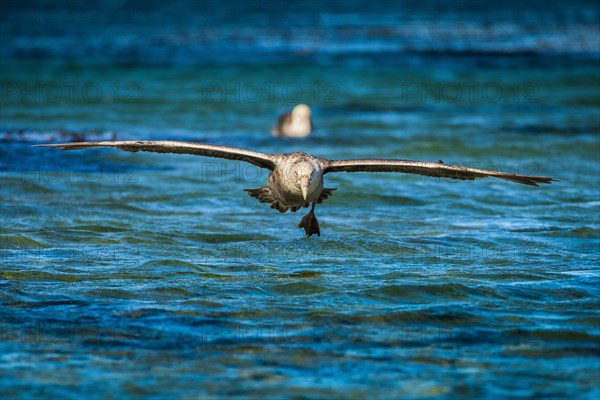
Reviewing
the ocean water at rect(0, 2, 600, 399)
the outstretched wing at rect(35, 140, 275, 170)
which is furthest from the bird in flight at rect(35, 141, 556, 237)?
the ocean water at rect(0, 2, 600, 399)

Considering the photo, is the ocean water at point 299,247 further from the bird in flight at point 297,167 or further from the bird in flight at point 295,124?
the bird in flight at point 297,167

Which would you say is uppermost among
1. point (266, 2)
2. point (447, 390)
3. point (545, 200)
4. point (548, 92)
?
point (266, 2)

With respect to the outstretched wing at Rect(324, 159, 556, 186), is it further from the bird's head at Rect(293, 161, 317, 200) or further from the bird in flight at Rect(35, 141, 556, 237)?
the bird's head at Rect(293, 161, 317, 200)

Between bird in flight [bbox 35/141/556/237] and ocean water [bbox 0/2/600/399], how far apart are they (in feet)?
2.64

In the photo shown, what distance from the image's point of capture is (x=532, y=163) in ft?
56.5

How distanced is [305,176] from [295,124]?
8980 millimetres

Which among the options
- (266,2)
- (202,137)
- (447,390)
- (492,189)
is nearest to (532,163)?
(492,189)

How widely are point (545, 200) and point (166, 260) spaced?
613 centimetres

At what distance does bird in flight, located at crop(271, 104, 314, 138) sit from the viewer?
62.2ft

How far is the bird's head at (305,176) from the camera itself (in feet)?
33.0

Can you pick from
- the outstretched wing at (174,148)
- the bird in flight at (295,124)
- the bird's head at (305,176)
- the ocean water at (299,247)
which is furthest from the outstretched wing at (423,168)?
the bird in flight at (295,124)

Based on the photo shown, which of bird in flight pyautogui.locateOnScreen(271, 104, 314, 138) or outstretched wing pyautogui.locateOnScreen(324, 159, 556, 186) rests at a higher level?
bird in flight pyautogui.locateOnScreen(271, 104, 314, 138)

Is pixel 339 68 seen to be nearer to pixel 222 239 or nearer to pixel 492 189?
pixel 492 189

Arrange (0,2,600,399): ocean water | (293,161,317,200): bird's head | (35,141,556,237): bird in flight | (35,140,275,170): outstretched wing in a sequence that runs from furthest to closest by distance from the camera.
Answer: (293,161,317,200): bird's head < (35,141,556,237): bird in flight < (35,140,275,170): outstretched wing < (0,2,600,399): ocean water
